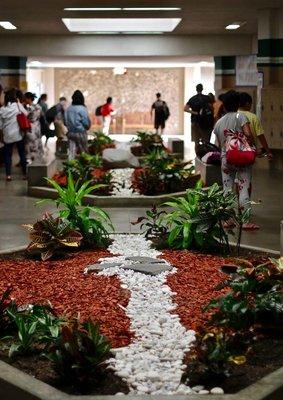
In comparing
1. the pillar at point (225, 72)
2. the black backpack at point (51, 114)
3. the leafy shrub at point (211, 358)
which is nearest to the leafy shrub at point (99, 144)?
the black backpack at point (51, 114)

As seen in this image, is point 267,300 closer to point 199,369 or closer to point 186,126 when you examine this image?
point 199,369

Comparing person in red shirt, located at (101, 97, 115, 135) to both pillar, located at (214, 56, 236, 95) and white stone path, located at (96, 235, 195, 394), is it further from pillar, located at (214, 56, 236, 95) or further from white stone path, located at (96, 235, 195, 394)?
white stone path, located at (96, 235, 195, 394)

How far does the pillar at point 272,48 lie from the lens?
18.4 metres

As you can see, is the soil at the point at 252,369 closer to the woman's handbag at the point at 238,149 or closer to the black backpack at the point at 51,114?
the woman's handbag at the point at 238,149

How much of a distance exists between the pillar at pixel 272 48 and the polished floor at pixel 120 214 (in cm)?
365

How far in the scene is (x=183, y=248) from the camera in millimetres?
7652

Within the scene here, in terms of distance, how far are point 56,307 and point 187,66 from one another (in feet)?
122

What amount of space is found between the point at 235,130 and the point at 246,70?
1687 cm

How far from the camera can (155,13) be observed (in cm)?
1986

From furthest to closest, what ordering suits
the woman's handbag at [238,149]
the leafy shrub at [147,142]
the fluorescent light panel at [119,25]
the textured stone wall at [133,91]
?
the textured stone wall at [133,91], the fluorescent light panel at [119,25], the leafy shrub at [147,142], the woman's handbag at [238,149]

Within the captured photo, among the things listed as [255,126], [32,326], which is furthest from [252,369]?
[255,126]

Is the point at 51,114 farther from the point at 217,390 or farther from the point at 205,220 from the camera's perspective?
the point at 217,390

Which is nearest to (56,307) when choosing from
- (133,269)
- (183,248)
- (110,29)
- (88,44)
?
(133,269)

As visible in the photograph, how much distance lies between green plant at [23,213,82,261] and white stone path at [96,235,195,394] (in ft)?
2.74
